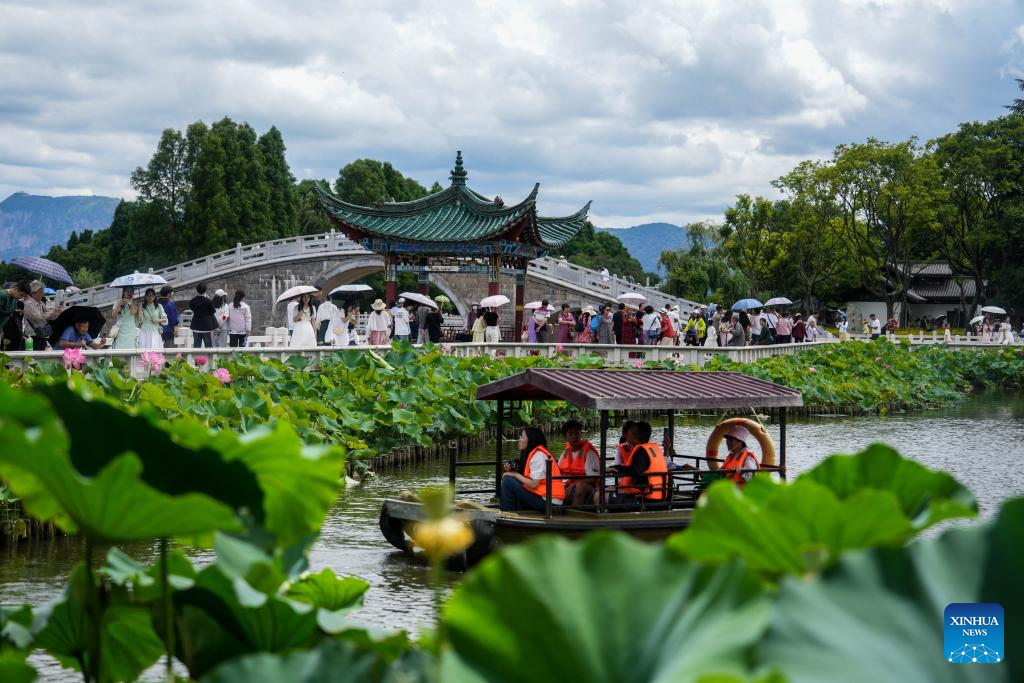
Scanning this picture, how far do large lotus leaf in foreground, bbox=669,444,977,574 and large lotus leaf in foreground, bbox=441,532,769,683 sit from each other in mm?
261

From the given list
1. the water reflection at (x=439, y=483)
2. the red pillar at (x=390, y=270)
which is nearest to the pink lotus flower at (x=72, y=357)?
the water reflection at (x=439, y=483)

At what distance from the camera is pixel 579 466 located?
27.1ft

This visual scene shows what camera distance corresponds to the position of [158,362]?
11445mm

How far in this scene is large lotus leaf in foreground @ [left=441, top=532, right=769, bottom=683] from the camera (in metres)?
1.23

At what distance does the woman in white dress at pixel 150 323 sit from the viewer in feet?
43.4

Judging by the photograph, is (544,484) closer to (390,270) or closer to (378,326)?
(378,326)

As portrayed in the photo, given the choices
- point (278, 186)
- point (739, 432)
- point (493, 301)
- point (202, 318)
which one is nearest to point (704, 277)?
point (278, 186)

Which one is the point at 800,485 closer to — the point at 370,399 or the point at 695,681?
the point at 695,681

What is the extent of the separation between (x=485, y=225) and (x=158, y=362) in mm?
16453

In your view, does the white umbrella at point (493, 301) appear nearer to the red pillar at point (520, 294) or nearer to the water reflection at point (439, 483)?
the red pillar at point (520, 294)

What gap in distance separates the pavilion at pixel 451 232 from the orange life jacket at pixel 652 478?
18334 millimetres

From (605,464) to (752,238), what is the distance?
3640cm

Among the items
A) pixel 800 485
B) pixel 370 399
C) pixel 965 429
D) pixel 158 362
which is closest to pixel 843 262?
pixel 965 429

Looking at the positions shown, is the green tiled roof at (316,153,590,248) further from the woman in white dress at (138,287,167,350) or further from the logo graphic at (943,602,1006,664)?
the logo graphic at (943,602,1006,664)
